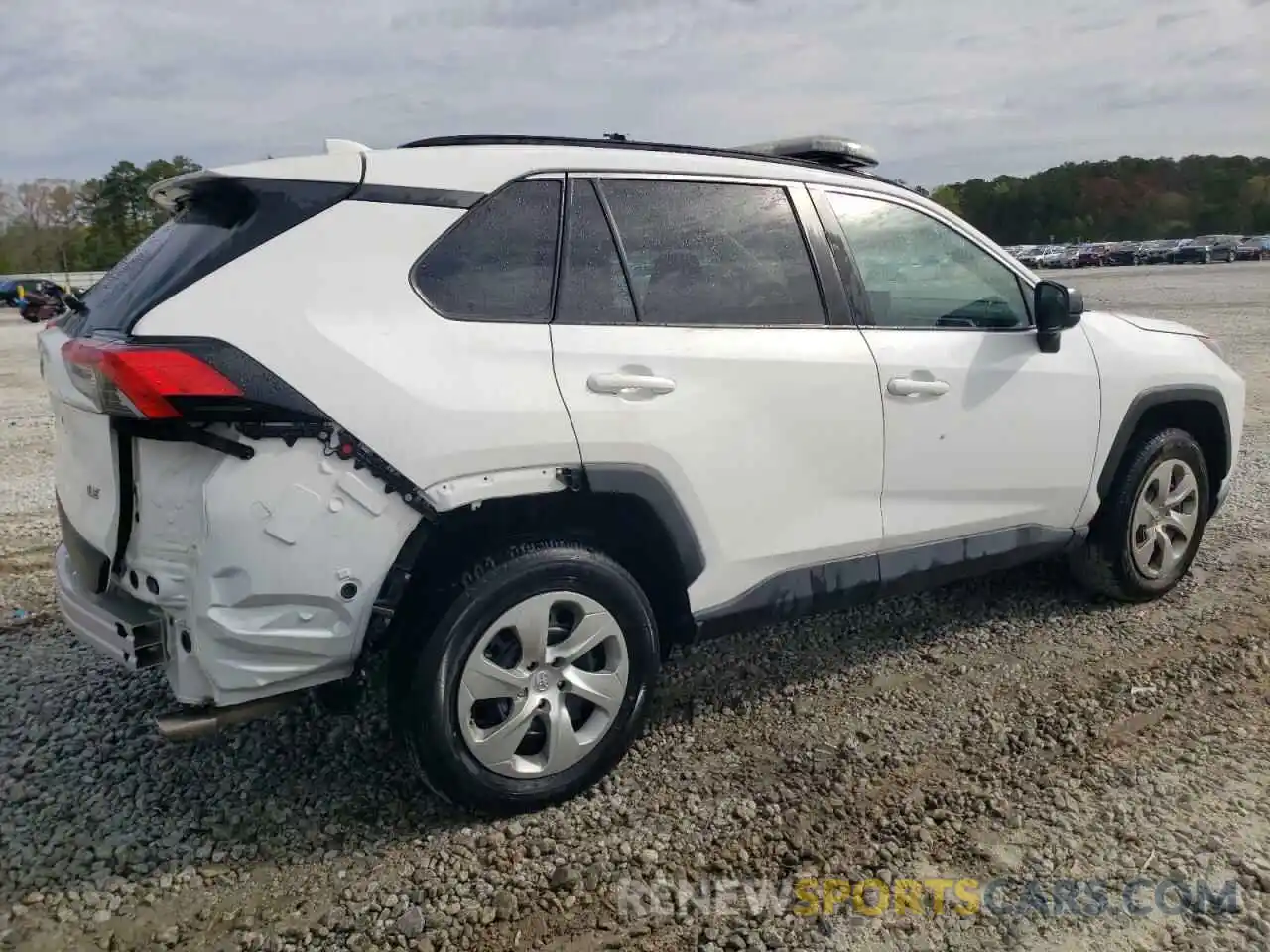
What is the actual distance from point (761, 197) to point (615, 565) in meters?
1.40

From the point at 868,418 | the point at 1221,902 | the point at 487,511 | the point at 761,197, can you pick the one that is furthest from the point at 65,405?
the point at 1221,902

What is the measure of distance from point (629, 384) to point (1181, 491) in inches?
119

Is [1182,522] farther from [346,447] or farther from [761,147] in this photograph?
[346,447]

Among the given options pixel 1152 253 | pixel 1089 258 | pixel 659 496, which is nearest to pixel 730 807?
pixel 659 496

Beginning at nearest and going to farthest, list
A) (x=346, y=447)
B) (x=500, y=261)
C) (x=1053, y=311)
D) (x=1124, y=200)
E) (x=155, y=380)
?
(x=155, y=380) → (x=346, y=447) → (x=500, y=261) → (x=1053, y=311) → (x=1124, y=200)

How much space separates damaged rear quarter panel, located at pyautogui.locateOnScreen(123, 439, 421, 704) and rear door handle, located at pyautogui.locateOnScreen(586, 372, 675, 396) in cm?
65

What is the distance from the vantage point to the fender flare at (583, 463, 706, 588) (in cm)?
282

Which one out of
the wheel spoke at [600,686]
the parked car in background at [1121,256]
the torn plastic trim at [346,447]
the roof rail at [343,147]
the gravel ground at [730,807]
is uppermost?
the parked car in background at [1121,256]

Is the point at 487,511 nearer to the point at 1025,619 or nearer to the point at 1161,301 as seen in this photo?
the point at 1025,619

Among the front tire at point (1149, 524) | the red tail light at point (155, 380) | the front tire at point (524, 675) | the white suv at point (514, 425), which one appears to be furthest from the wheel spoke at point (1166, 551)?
the red tail light at point (155, 380)

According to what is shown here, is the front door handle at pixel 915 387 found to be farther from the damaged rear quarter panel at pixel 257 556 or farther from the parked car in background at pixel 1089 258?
the parked car in background at pixel 1089 258

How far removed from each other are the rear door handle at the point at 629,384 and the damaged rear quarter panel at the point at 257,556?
651 mm

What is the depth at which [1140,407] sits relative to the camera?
417cm

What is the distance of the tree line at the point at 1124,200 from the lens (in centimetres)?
9588
